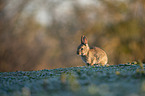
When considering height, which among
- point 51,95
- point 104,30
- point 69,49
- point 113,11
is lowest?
point 51,95

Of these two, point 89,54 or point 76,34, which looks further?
point 76,34

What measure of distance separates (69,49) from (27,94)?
22.8 m

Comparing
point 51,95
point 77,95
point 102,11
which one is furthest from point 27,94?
point 102,11

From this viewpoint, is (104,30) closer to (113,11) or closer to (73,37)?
(113,11)

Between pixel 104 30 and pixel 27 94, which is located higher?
pixel 104 30

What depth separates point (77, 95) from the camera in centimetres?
320

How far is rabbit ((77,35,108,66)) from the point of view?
8.76m

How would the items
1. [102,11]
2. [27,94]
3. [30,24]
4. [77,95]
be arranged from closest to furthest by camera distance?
[77,95] < [27,94] < [30,24] < [102,11]

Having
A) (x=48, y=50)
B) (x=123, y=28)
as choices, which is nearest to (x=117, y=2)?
(x=123, y=28)

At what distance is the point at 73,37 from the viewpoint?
26609 mm

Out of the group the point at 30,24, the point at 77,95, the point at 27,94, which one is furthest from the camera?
the point at 30,24

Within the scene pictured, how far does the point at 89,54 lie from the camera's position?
881cm

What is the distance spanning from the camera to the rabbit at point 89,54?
345 inches

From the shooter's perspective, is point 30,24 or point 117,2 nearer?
point 30,24
